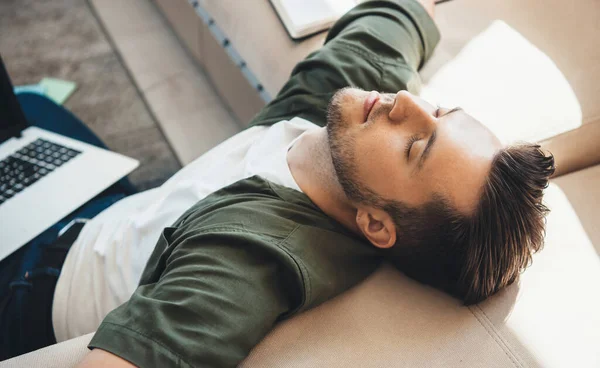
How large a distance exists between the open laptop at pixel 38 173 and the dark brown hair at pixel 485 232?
691 millimetres

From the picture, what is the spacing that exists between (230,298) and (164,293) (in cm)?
10

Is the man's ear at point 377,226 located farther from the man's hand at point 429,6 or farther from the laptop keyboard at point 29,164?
the laptop keyboard at point 29,164

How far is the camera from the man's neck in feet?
3.16

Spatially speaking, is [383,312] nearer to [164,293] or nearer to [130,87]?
[164,293]

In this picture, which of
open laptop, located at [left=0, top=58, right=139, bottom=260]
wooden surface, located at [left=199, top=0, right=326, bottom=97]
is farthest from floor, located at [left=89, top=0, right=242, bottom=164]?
open laptop, located at [left=0, top=58, right=139, bottom=260]

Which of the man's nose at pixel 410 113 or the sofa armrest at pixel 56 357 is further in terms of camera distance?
the man's nose at pixel 410 113

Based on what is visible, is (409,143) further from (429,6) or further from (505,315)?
(429,6)

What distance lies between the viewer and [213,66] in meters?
1.74

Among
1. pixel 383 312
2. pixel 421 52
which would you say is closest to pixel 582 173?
pixel 421 52

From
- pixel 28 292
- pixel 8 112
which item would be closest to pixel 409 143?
pixel 28 292

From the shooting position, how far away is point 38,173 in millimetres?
1191

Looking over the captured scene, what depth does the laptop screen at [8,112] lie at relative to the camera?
1146 millimetres

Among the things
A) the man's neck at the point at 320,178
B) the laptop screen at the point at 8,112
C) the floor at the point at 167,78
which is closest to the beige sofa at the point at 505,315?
the man's neck at the point at 320,178

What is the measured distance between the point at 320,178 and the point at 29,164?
705mm
